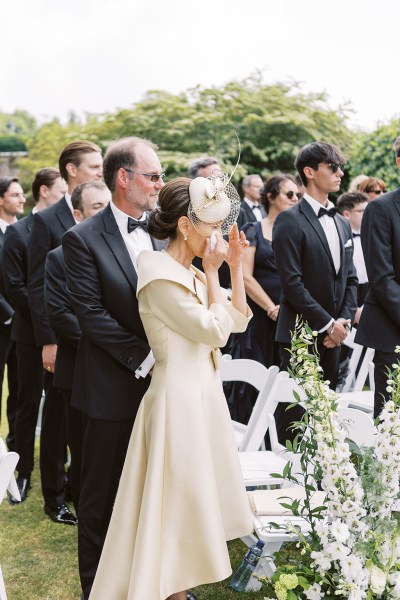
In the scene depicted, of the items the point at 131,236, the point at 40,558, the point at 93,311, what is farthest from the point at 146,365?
the point at 40,558

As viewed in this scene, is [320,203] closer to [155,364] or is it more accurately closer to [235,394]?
[235,394]

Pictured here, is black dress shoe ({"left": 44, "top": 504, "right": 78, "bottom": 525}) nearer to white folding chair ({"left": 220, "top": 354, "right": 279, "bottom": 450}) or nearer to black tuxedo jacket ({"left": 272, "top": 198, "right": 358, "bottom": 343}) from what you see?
white folding chair ({"left": 220, "top": 354, "right": 279, "bottom": 450})

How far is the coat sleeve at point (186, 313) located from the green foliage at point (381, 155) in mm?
7664

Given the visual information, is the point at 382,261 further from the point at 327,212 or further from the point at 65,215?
the point at 65,215

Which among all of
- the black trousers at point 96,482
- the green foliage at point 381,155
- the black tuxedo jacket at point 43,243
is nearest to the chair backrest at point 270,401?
the black trousers at point 96,482

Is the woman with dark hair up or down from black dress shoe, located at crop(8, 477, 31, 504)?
up

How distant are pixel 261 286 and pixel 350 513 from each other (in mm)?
4125

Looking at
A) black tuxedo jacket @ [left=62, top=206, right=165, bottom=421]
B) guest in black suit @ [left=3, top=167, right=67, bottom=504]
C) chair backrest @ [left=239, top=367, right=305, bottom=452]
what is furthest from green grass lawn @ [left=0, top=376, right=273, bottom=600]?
black tuxedo jacket @ [left=62, top=206, right=165, bottom=421]

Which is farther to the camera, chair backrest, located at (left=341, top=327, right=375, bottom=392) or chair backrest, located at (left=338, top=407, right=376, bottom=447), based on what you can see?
chair backrest, located at (left=341, top=327, right=375, bottom=392)

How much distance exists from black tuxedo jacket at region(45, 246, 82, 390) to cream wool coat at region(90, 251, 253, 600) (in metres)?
1.22

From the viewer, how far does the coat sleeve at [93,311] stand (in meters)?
3.52

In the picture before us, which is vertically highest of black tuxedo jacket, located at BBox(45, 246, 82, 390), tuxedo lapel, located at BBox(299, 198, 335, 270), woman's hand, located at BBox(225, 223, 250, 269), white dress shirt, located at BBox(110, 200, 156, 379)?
woman's hand, located at BBox(225, 223, 250, 269)

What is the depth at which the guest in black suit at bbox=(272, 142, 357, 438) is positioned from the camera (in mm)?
5246

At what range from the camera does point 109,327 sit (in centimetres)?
352
